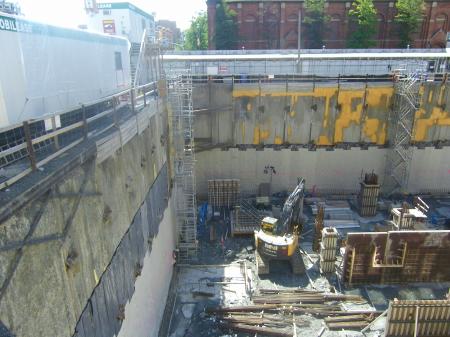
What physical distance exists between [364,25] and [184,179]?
36.4 m

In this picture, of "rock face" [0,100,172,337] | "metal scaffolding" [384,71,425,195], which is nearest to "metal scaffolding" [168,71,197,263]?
"rock face" [0,100,172,337]

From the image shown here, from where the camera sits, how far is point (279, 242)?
12.2m

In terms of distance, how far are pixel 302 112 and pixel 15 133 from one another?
47.7 ft

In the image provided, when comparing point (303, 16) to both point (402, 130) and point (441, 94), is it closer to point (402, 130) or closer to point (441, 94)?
point (441, 94)

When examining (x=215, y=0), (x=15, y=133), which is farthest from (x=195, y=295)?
(x=215, y=0)

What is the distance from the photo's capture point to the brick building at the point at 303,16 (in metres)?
43.0

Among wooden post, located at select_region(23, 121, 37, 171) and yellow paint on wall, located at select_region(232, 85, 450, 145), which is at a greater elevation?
wooden post, located at select_region(23, 121, 37, 171)

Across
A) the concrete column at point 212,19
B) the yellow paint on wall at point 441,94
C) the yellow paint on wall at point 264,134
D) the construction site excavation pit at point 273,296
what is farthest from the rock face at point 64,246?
the concrete column at point 212,19

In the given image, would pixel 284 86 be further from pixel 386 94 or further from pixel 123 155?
pixel 123 155

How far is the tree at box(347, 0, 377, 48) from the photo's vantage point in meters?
Result: 40.0

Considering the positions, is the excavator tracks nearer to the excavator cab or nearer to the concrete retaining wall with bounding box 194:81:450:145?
the excavator cab

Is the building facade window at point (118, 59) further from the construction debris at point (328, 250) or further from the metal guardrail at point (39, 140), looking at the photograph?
the construction debris at point (328, 250)

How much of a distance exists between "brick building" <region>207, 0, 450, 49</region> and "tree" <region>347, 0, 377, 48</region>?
148 centimetres

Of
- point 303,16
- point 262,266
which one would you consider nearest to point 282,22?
point 303,16
